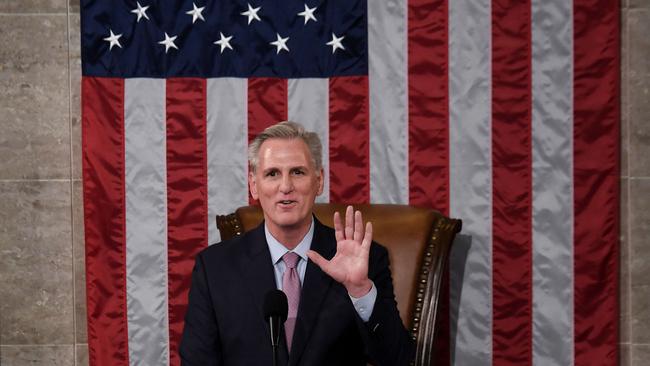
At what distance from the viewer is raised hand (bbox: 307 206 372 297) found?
222 cm

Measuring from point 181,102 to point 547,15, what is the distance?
1780 mm

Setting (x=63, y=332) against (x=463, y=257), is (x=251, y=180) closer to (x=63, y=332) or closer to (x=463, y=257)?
(x=463, y=257)

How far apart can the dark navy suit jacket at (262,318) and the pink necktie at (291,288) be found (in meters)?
0.05

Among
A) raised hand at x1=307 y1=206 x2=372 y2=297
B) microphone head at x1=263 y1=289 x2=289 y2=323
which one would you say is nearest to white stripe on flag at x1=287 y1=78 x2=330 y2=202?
raised hand at x1=307 y1=206 x2=372 y2=297

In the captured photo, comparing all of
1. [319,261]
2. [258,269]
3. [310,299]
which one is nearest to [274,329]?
[319,261]

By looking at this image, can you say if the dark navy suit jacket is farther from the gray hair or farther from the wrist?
the gray hair

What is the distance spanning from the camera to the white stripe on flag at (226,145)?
3828 mm

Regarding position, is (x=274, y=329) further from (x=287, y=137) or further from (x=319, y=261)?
(x=287, y=137)

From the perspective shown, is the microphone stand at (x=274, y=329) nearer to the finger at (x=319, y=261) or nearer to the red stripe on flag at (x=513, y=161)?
the finger at (x=319, y=261)

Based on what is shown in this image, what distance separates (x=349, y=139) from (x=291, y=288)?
141cm

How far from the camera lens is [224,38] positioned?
150 inches

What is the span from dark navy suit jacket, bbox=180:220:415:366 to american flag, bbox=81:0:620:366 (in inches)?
48.8

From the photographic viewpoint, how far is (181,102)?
3830mm

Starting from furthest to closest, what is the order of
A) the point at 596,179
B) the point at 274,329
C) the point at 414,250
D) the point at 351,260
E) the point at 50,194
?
the point at 50,194 < the point at 596,179 < the point at 414,250 < the point at 351,260 < the point at 274,329
